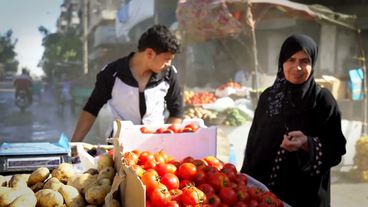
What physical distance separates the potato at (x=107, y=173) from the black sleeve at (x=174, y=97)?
4.65 feet

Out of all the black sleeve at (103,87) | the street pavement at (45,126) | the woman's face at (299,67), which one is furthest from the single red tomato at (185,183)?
the street pavement at (45,126)

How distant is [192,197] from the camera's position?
167 centimetres

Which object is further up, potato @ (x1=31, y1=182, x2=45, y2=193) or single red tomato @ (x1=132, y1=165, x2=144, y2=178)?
single red tomato @ (x1=132, y1=165, x2=144, y2=178)

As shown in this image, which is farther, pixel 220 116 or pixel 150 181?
pixel 220 116

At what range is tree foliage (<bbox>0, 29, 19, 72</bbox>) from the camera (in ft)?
16.9

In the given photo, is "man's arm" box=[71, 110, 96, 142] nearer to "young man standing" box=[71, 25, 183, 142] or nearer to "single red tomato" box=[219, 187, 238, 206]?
"young man standing" box=[71, 25, 183, 142]

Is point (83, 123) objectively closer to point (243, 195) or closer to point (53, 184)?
point (53, 184)

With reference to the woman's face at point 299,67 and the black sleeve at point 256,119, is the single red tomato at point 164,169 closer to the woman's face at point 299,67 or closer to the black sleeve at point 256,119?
the black sleeve at point 256,119

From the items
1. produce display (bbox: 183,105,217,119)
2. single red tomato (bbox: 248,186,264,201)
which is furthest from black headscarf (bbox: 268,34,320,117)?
produce display (bbox: 183,105,217,119)

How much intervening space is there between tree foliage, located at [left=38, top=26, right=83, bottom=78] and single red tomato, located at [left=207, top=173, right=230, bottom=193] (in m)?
4.16

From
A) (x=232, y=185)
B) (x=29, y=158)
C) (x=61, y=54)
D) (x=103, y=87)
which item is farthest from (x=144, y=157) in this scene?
(x=61, y=54)

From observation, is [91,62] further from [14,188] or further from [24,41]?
[14,188]

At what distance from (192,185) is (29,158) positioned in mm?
1110

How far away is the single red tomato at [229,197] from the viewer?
5.92 feet
